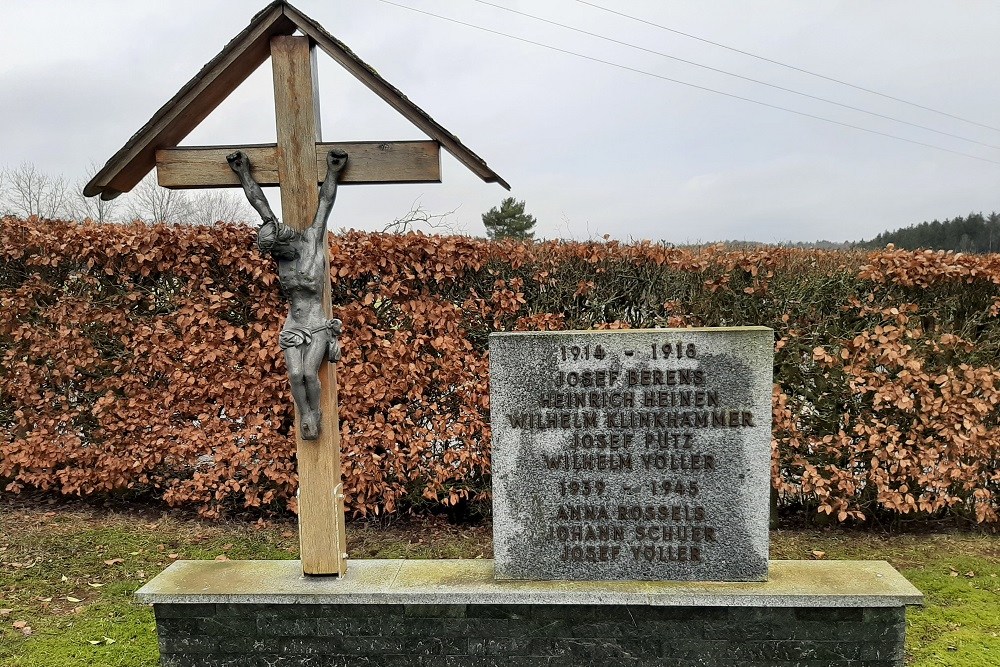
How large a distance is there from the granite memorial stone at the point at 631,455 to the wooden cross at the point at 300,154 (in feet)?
3.10

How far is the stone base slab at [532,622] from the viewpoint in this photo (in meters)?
3.22

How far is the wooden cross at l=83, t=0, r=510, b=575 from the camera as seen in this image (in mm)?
3275

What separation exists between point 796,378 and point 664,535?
2.58m

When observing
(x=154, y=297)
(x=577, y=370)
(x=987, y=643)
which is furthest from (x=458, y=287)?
(x=987, y=643)

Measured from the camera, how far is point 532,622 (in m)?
3.31

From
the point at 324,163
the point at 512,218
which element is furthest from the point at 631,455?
the point at 512,218

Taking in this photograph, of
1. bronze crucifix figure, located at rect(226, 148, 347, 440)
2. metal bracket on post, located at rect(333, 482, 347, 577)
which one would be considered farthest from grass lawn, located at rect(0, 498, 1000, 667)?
bronze crucifix figure, located at rect(226, 148, 347, 440)

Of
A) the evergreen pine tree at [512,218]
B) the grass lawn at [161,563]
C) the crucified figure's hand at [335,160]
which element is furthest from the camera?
the evergreen pine tree at [512,218]

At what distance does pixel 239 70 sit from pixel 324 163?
28.2 inches

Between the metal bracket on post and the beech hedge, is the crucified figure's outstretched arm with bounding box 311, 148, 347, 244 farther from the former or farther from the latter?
the beech hedge

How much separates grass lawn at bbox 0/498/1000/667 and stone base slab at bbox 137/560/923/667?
0.68 m

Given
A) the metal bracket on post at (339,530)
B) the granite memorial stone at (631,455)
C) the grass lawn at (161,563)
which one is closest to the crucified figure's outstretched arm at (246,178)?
the granite memorial stone at (631,455)

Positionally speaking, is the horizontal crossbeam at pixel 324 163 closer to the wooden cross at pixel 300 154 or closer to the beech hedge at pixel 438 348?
the wooden cross at pixel 300 154

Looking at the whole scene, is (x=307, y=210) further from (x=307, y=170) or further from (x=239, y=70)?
(x=239, y=70)
